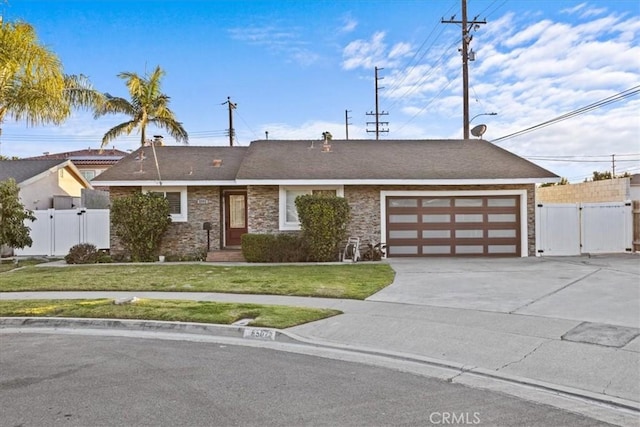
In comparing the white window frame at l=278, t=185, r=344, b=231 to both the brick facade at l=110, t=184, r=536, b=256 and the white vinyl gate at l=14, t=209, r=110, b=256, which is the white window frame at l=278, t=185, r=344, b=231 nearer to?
the brick facade at l=110, t=184, r=536, b=256

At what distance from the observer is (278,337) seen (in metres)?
7.46

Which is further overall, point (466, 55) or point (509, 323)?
point (466, 55)

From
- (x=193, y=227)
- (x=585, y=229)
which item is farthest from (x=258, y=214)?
(x=585, y=229)

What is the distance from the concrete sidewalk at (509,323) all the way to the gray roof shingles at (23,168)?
48.1 feet

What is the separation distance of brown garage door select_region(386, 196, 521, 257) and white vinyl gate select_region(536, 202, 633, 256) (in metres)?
1.08

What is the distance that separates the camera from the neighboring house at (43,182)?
22.9 m

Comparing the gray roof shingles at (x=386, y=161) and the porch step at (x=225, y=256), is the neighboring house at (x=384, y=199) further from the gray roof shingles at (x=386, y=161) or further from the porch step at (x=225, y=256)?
the porch step at (x=225, y=256)

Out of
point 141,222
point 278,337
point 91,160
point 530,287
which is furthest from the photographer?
point 91,160

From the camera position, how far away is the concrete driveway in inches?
346

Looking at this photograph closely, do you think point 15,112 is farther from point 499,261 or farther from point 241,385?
point 499,261

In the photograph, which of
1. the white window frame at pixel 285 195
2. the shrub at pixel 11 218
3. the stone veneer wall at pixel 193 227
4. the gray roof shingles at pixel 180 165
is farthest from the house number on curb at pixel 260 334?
the shrub at pixel 11 218

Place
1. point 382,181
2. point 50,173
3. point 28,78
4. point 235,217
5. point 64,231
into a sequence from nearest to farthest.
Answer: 1. point 28,78
2. point 382,181
3. point 235,217
4. point 64,231
5. point 50,173

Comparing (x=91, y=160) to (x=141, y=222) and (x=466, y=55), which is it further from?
(x=466, y=55)

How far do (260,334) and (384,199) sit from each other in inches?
441
